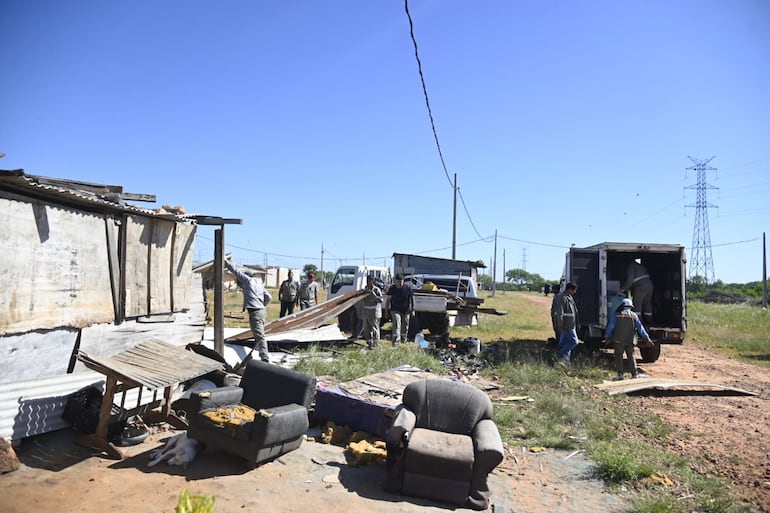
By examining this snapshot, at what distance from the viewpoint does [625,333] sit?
9742mm

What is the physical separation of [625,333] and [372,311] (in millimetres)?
5286

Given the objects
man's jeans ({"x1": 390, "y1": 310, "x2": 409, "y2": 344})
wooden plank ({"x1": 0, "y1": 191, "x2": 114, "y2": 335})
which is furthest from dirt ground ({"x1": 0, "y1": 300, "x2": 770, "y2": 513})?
man's jeans ({"x1": 390, "y1": 310, "x2": 409, "y2": 344})

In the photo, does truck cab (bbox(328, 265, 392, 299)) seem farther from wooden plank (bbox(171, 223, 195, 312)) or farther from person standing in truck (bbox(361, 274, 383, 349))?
wooden plank (bbox(171, 223, 195, 312))

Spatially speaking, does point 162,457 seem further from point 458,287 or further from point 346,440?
point 458,287

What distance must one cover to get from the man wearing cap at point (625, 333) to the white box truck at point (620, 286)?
1128 millimetres

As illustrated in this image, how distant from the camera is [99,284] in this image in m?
6.05

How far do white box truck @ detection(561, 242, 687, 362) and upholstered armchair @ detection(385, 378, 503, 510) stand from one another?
690 cm

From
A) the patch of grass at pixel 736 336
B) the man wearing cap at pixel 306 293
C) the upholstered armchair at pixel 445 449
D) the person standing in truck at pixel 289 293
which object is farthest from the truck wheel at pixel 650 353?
the person standing in truck at pixel 289 293

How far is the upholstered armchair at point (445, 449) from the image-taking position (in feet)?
15.0

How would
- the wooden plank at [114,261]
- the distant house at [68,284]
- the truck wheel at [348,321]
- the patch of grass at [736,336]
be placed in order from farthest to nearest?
1. the patch of grass at [736,336]
2. the truck wheel at [348,321]
3. the wooden plank at [114,261]
4. the distant house at [68,284]

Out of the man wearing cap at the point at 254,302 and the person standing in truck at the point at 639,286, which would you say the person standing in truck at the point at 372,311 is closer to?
the man wearing cap at the point at 254,302

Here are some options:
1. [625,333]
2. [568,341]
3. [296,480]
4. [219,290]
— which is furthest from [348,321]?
[296,480]

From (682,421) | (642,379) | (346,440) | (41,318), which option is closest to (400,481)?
(346,440)

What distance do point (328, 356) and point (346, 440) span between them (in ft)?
12.8
